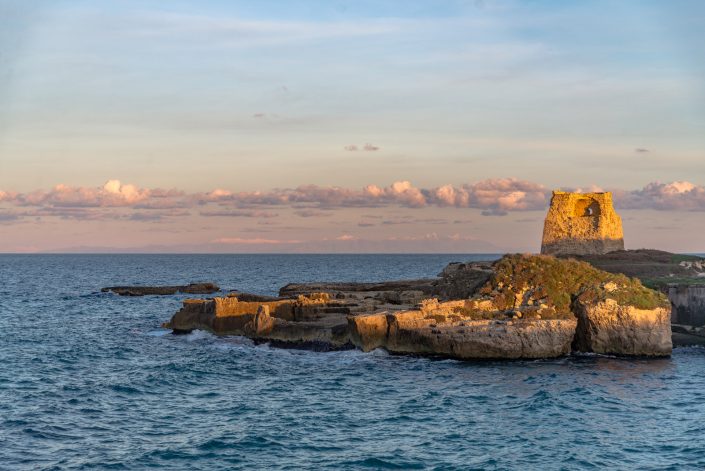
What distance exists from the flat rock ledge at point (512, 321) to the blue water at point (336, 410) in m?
1.10

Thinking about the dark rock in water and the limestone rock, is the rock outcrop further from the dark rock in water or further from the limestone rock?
the dark rock in water

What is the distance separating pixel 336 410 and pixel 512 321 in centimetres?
1360

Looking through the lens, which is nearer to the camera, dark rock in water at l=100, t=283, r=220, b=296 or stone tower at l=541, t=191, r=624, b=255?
stone tower at l=541, t=191, r=624, b=255

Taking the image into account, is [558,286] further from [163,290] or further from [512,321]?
[163,290]

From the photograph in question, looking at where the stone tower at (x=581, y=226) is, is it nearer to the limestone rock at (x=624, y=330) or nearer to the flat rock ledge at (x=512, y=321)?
the flat rock ledge at (x=512, y=321)

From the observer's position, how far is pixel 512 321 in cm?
3988

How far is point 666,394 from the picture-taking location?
32.6 meters

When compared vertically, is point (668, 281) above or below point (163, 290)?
above

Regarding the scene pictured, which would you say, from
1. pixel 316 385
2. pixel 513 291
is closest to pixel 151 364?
pixel 316 385

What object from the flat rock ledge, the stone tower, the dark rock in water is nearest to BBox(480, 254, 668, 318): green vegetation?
the flat rock ledge

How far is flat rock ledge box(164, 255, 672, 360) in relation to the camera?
39.6m

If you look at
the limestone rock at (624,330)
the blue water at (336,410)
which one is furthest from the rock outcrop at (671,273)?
the limestone rock at (624,330)

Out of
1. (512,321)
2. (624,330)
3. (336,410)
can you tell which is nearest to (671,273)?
(624,330)

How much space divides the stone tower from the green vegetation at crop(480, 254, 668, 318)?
69.0ft
